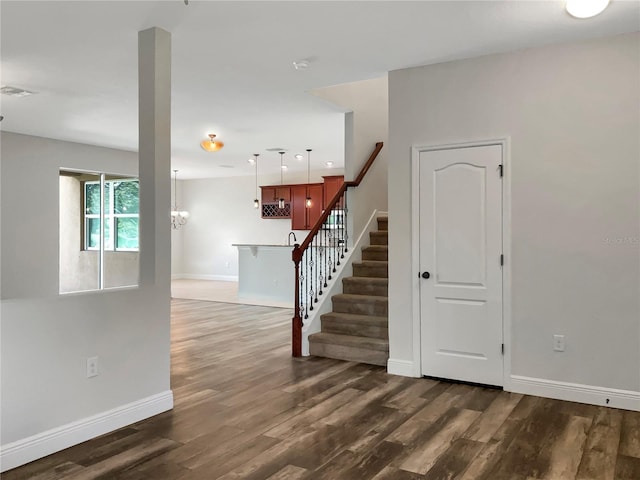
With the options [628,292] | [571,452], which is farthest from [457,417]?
[628,292]

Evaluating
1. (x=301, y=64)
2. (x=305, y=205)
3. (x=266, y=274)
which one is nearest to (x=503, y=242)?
A: (x=301, y=64)

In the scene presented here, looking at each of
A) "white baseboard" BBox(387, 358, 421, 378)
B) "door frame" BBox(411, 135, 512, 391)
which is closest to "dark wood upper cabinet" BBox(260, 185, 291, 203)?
"door frame" BBox(411, 135, 512, 391)

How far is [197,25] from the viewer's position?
3541 millimetres

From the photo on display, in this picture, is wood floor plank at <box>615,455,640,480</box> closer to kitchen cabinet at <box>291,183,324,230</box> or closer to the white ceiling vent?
the white ceiling vent

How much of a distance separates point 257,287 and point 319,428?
244 inches

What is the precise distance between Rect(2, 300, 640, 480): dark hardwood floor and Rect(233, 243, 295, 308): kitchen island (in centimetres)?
429

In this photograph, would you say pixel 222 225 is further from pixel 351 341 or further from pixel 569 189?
pixel 569 189

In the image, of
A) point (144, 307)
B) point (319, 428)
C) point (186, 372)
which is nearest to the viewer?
point (319, 428)

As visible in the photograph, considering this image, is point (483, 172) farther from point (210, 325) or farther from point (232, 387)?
point (210, 325)

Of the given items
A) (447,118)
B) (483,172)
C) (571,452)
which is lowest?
(571,452)

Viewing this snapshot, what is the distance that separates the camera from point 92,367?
3174 mm

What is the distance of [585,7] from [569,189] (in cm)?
130

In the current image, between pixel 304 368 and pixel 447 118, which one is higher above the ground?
pixel 447 118

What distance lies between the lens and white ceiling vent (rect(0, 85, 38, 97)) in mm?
5162
